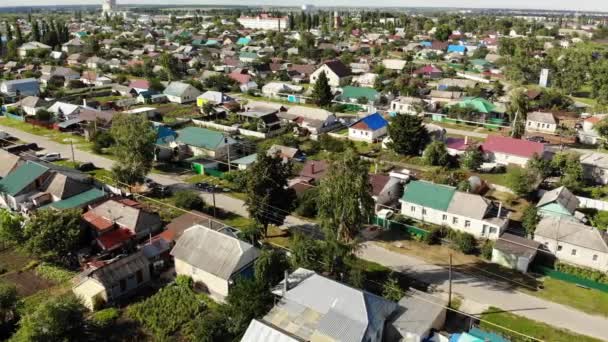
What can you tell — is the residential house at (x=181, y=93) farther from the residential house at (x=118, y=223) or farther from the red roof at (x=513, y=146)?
the red roof at (x=513, y=146)

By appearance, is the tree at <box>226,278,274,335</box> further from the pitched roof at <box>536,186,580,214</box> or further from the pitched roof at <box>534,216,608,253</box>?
the pitched roof at <box>536,186,580,214</box>

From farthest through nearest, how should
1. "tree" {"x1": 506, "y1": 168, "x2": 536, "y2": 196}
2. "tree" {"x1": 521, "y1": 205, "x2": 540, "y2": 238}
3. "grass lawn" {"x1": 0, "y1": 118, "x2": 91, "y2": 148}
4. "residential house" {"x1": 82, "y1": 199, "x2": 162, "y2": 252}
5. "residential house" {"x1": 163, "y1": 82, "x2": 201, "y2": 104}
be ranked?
"residential house" {"x1": 163, "y1": 82, "x2": 201, "y2": 104}, "grass lawn" {"x1": 0, "y1": 118, "x2": 91, "y2": 148}, "tree" {"x1": 506, "y1": 168, "x2": 536, "y2": 196}, "tree" {"x1": 521, "y1": 205, "x2": 540, "y2": 238}, "residential house" {"x1": 82, "y1": 199, "x2": 162, "y2": 252}

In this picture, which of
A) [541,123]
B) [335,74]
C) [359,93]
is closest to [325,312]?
[541,123]

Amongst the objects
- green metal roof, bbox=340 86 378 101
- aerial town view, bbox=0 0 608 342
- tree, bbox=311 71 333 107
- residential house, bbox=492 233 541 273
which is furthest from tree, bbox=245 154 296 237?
green metal roof, bbox=340 86 378 101

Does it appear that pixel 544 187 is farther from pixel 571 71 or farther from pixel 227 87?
pixel 227 87

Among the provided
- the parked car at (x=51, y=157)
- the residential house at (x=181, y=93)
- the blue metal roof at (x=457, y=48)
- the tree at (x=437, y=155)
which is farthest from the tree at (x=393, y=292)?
the blue metal roof at (x=457, y=48)

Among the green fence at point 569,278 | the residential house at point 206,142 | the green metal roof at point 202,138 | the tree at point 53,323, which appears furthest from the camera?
the green metal roof at point 202,138
